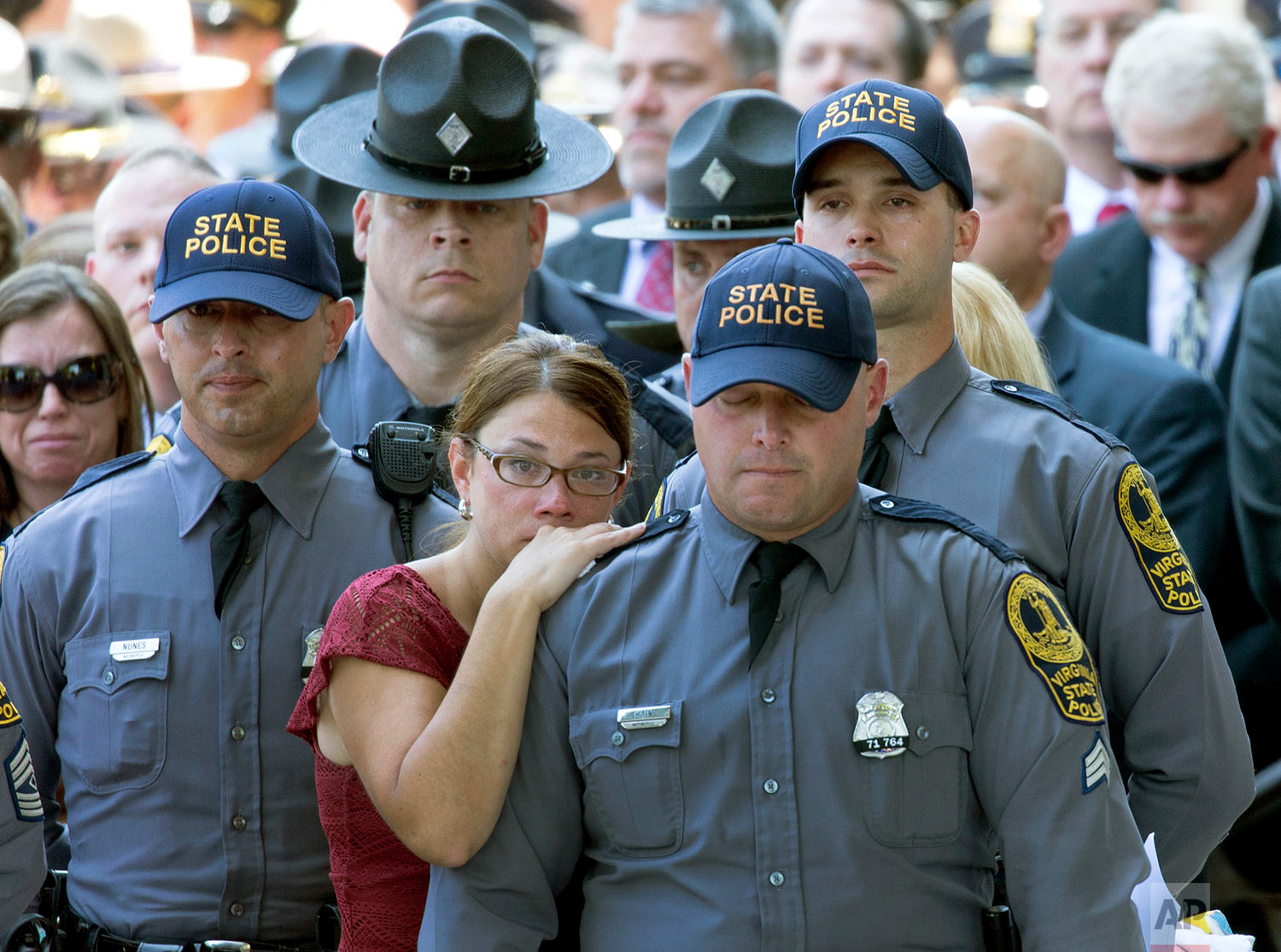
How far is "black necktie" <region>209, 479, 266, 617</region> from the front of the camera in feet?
10.7

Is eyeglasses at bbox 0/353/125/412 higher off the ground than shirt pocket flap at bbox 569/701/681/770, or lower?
higher

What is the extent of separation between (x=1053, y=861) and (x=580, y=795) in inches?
28.9

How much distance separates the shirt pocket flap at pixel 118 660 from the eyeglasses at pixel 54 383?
105cm

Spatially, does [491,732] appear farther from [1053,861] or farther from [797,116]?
[797,116]

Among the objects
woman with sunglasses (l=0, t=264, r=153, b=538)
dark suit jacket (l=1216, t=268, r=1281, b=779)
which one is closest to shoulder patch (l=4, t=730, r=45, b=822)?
woman with sunglasses (l=0, t=264, r=153, b=538)

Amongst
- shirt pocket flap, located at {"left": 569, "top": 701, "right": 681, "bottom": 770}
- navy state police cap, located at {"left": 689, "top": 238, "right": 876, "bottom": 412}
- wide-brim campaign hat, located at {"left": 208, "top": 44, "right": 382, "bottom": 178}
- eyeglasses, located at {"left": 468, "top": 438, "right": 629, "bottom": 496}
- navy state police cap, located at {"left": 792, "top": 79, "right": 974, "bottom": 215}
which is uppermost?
wide-brim campaign hat, located at {"left": 208, "top": 44, "right": 382, "bottom": 178}

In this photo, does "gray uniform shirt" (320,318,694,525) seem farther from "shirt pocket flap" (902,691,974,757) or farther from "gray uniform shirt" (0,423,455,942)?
"shirt pocket flap" (902,691,974,757)

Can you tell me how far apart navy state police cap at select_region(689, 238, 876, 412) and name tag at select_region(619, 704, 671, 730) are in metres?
0.48

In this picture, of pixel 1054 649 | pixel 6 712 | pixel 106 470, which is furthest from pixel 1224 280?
pixel 6 712

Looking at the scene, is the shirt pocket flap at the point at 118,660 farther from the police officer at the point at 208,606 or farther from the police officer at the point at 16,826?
the police officer at the point at 16,826

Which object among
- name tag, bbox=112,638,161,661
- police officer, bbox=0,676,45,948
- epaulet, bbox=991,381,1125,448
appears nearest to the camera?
police officer, bbox=0,676,45,948

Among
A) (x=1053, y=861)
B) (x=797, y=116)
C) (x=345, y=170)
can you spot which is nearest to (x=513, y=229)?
(x=345, y=170)

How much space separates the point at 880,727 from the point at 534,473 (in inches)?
31.1

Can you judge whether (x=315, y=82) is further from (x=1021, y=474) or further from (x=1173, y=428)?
(x=1021, y=474)
